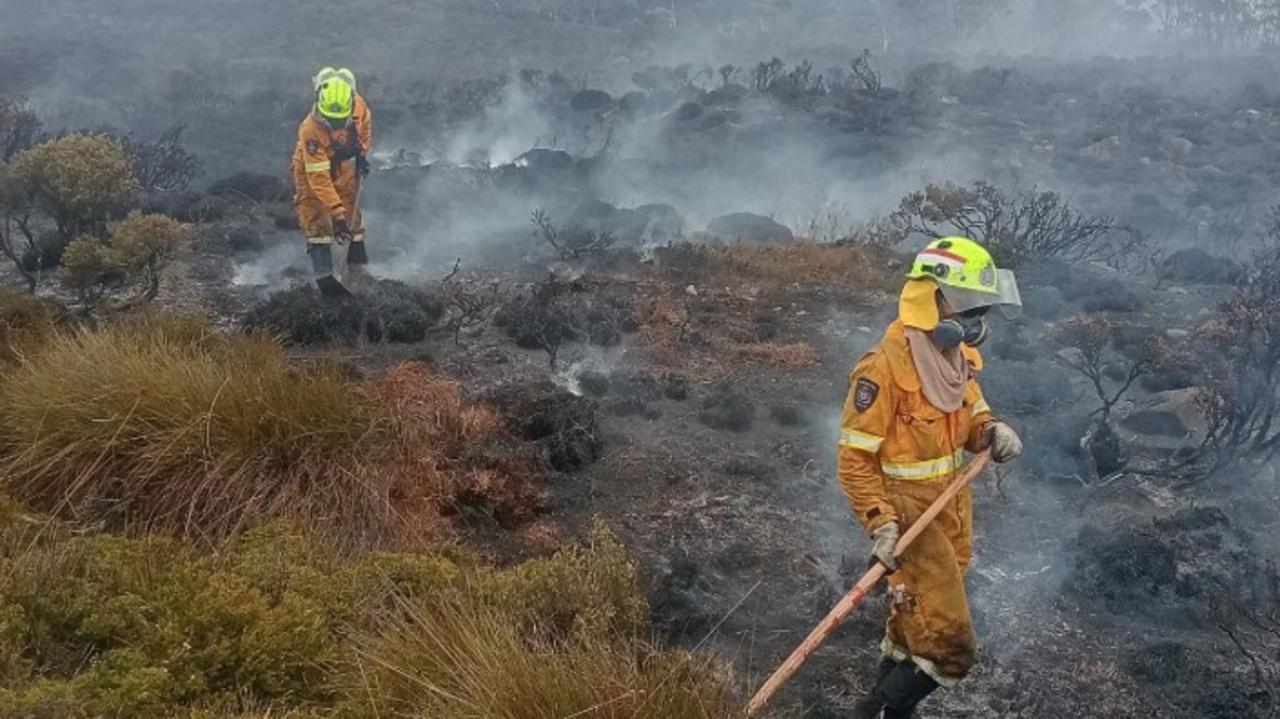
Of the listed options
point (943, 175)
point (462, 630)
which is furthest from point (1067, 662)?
point (943, 175)

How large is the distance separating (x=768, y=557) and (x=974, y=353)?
1826 millimetres

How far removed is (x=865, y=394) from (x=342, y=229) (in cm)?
564

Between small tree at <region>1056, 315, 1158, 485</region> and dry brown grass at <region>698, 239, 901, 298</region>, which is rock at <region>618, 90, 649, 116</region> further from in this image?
small tree at <region>1056, 315, 1158, 485</region>

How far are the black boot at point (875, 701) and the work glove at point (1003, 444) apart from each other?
2.82 ft

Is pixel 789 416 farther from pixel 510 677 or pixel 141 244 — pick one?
pixel 141 244

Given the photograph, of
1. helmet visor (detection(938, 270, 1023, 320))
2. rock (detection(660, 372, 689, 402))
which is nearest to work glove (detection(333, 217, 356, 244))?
rock (detection(660, 372, 689, 402))

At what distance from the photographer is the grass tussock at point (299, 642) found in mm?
2582

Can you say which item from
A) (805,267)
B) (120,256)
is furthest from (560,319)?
(120,256)

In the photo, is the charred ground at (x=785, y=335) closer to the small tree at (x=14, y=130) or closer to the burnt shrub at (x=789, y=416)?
the burnt shrub at (x=789, y=416)

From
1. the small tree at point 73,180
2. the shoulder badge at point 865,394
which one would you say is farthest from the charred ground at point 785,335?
the shoulder badge at point 865,394

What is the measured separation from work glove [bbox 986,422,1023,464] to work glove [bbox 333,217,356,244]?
5746mm

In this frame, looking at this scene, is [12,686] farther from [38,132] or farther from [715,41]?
[715,41]

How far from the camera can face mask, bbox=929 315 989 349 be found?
343 cm

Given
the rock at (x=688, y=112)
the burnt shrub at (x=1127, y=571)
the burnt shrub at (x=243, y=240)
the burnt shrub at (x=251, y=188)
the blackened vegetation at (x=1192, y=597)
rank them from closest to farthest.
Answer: the blackened vegetation at (x=1192, y=597) → the burnt shrub at (x=1127, y=571) → the burnt shrub at (x=243, y=240) → the burnt shrub at (x=251, y=188) → the rock at (x=688, y=112)
